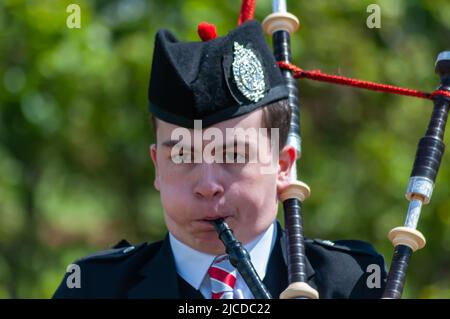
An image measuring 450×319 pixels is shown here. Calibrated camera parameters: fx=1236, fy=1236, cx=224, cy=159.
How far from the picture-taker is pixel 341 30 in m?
5.64

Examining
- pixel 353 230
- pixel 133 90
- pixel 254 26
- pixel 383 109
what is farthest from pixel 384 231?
pixel 254 26

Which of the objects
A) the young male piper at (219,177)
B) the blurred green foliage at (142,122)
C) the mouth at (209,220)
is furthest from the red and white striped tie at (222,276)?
the blurred green foliage at (142,122)

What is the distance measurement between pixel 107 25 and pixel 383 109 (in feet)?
4.33

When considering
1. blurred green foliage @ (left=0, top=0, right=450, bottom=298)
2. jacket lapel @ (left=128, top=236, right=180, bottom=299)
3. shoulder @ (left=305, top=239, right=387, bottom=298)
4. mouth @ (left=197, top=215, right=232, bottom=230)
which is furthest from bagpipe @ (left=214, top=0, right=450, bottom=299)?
blurred green foliage @ (left=0, top=0, right=450, bottom=298)

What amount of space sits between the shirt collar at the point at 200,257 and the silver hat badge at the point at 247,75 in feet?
1.07

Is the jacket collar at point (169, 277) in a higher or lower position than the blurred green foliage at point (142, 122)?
lower

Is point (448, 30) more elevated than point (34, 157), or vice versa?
point (448, 30)

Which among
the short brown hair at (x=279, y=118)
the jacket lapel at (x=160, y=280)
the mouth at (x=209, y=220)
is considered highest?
the short brown hair at (x=279, y=118)

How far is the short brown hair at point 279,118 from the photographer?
2.84m

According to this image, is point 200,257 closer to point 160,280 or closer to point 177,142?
point 160,280

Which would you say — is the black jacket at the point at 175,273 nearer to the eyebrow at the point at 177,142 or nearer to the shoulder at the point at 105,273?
the shoulder at the point at 105,273

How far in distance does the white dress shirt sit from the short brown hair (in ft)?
0.71
